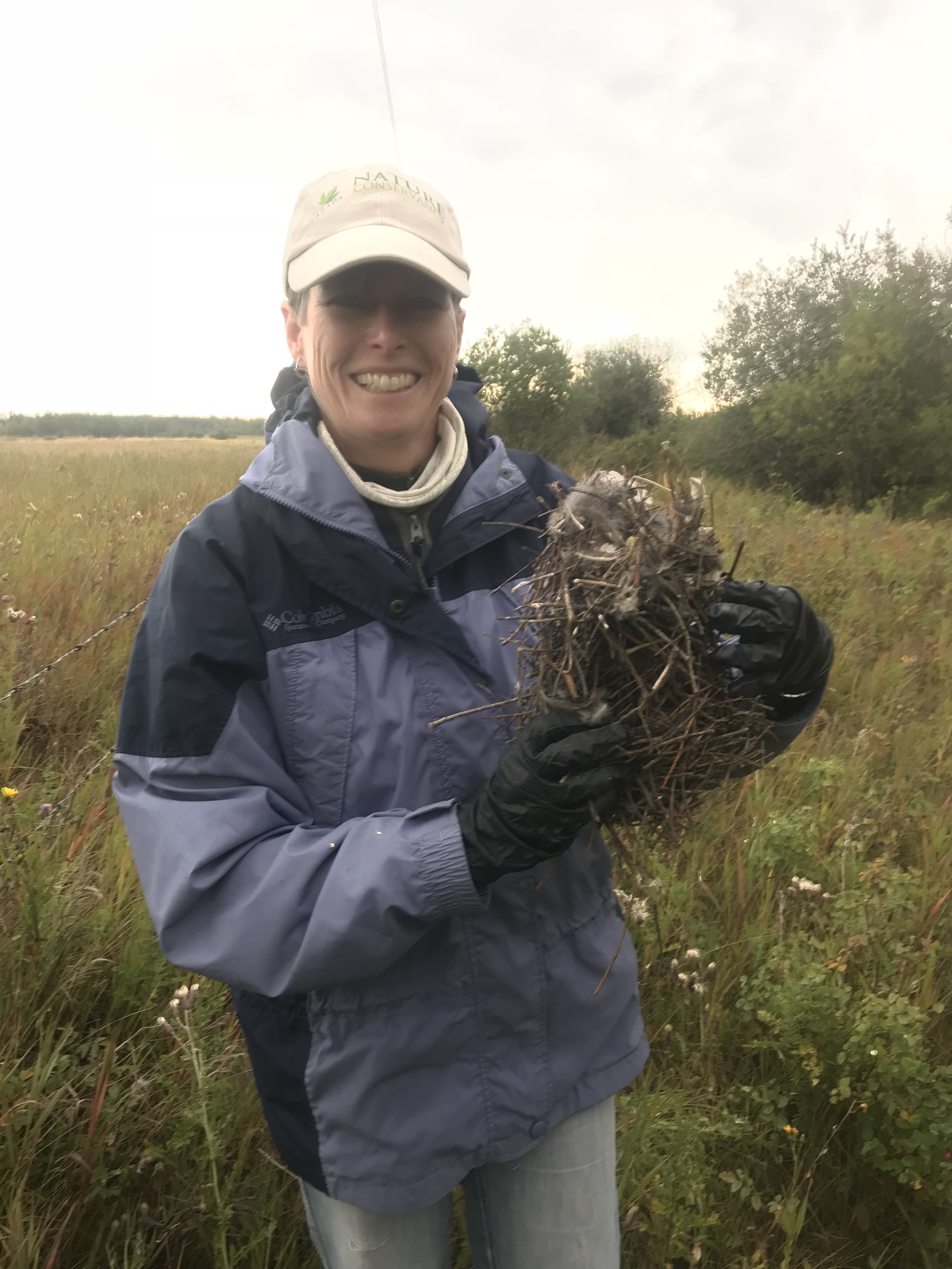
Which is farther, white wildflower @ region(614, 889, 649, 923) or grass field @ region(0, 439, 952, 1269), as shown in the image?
white wildflower @ region(614, 889, 649, 923)

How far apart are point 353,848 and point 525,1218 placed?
36.3 inches

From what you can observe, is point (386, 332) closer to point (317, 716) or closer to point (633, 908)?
point (317, 716)

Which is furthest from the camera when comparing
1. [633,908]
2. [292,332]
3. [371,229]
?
[633,908]

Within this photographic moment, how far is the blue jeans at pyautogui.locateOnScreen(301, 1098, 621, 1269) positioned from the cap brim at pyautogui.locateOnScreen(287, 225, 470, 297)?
1762mm

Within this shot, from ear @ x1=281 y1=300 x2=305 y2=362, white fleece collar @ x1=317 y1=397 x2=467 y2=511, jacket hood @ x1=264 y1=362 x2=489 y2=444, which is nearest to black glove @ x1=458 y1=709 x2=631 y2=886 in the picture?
white fleece collar @ x1=317 y1=397 x2=467 y2=511

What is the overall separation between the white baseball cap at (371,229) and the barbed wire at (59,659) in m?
1.69

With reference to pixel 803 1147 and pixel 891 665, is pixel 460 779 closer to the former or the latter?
pixel 803 1147

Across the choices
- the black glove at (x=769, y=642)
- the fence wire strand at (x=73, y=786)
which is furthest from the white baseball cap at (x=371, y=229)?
the fence wire strand at (x=73, y=786)

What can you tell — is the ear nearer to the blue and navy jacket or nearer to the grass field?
the blue and navy jacket

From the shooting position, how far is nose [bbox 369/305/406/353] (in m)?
1.42

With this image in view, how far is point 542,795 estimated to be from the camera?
115 centimetres

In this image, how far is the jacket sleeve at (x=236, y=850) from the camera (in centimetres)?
111

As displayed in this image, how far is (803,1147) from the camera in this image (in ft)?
6.15

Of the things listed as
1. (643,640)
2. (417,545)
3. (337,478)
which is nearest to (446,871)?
(643,640)
